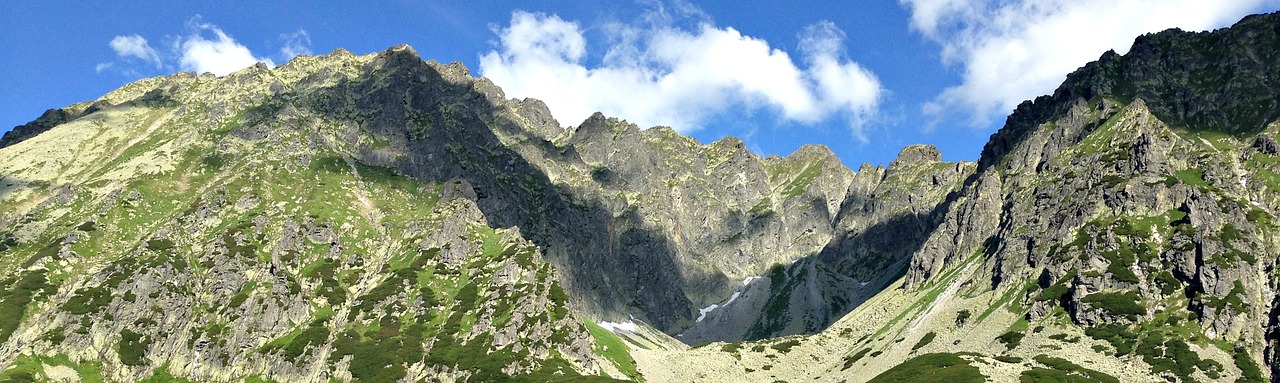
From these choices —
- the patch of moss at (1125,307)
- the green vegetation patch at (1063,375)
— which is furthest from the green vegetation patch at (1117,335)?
the green vegetation patch at (1063,375)

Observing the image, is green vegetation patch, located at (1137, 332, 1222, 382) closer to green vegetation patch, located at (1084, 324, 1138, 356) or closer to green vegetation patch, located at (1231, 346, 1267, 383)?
green vegetation patch, located at (1084, 324, 1138, 356)

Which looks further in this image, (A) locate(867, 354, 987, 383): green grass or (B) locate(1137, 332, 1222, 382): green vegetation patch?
(A) locate(867, 354, 987, 383): green grass

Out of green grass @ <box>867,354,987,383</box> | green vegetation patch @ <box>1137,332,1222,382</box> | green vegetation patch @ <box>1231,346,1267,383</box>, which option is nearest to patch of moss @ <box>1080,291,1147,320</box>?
green vegetation patch @ <box>1137,332,1222,382</box>

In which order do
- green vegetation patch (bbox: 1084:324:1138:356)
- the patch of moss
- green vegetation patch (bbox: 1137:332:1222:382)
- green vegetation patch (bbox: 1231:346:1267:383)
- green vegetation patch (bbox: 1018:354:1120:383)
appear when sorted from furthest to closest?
the patch of moss < green vegetation patch (bbox: 1084:324:1138:356) < green vegetation patch (bbox: 1137:332:1222:382) < green vegetation patch (bbox: 1231:346:1267:383) < green vegetation patch (bbox: 1018:354:1120:383)

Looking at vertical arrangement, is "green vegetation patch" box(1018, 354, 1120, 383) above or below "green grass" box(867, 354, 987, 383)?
below

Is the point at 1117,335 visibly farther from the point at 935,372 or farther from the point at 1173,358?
the point at 935,372

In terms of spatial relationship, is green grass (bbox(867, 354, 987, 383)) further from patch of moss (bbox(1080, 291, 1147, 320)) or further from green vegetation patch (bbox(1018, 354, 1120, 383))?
patch of moss (bbox(1080, 291, 1147, 320))

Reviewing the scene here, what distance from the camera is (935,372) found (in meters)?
179

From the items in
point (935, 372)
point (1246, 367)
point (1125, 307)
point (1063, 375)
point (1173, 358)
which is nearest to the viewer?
point (1063, 375)

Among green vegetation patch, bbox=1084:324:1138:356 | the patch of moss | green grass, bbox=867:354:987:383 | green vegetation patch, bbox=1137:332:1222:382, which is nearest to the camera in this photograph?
green vegetation patch, bbox=1137:332:1222:382

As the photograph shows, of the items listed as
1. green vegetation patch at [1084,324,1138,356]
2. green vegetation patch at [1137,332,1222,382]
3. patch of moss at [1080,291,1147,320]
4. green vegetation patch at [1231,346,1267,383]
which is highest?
patch of moss at [1080,291,1147,320]

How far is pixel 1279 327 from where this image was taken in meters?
174

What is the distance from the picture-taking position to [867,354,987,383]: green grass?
552ft

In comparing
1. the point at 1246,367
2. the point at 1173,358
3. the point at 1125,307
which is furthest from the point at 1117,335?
the point at 1246,367
